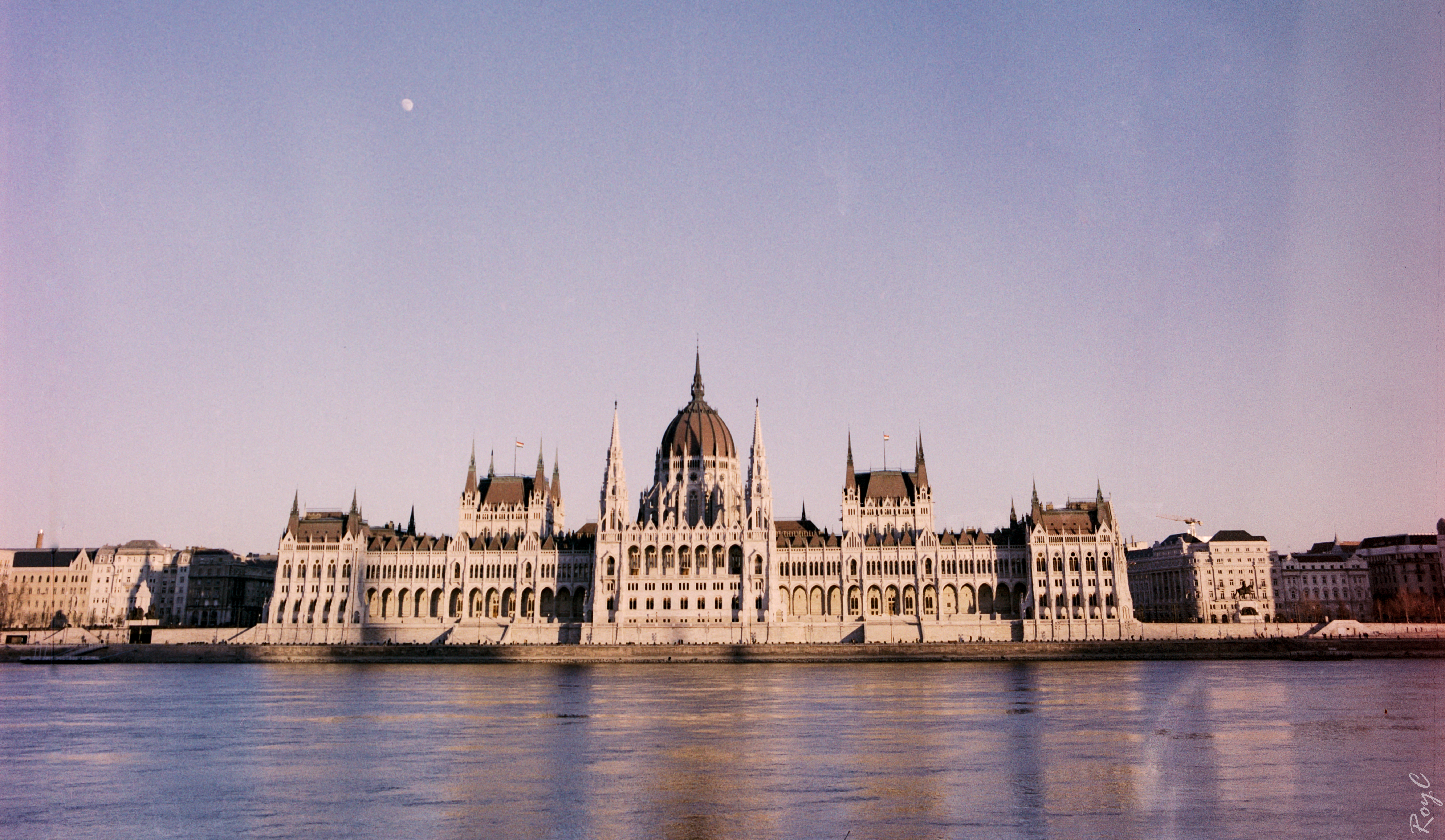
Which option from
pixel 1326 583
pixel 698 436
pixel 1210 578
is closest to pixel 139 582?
pixel 698 436

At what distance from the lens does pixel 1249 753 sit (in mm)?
35594

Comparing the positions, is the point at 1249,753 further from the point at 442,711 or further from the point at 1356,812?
the point at 442,711

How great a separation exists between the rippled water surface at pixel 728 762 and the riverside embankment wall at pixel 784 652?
4059 centimetres

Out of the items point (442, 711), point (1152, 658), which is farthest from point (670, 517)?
point (442, 711)

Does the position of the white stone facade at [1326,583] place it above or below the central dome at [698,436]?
below

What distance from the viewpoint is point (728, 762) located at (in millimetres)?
33531

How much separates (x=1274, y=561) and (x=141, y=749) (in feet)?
503

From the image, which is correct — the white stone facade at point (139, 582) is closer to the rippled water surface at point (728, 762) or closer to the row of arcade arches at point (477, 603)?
the row of arcade arches at point (477, 603)

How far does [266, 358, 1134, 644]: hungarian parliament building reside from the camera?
121 m

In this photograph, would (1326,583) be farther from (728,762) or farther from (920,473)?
(728,762)

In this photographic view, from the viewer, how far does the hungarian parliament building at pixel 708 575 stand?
120750mm
